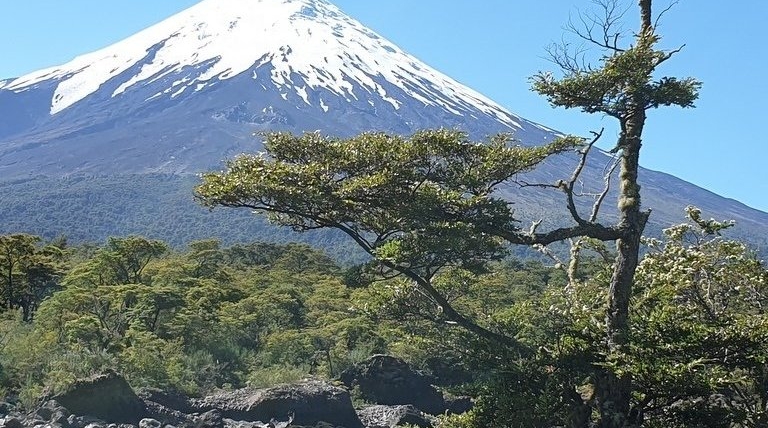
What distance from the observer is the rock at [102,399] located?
15555mm

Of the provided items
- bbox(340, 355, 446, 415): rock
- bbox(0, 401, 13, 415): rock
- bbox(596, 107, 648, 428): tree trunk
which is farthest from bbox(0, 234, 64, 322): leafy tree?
bbox(596, 107, 648, 428): tree trunk

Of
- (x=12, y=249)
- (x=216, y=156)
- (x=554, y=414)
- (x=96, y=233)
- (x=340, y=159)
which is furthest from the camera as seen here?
(x=216, y=156)

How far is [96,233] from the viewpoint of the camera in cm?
8856

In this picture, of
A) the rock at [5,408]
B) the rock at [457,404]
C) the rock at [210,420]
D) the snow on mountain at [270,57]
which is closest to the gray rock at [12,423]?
the rock at [5,408]

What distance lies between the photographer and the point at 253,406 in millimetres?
16750

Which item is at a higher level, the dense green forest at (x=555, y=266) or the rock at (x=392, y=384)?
the dense green forest at (x=555, y=266)

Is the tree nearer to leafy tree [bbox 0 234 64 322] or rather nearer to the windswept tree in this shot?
the windswept tree

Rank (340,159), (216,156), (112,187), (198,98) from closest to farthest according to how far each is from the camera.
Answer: (340,159), (112,187), (216,156), (198,98)

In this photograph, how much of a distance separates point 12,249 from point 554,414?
2072 centimetres

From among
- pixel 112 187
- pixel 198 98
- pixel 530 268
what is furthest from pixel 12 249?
pixel 198 98

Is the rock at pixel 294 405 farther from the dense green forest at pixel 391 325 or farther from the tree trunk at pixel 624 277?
the tree trunk at pixel 624 277

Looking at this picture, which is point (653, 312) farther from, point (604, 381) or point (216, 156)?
point (216, 156)

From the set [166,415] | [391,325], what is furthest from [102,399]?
[391,325]

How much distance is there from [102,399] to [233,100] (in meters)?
121
